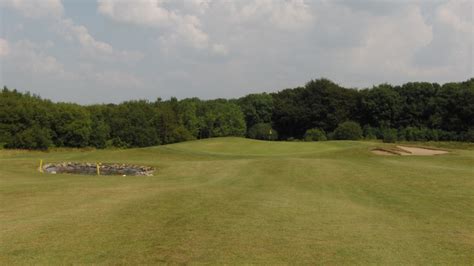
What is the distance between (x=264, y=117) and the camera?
366ft

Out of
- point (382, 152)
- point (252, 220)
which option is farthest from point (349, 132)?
point (252, 220)

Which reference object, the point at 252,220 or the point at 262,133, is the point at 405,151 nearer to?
the point at 252,220

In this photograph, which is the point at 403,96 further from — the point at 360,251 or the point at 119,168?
the point at 360,251

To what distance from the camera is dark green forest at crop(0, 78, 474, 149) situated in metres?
76.4

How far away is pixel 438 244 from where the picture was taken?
9500 mm

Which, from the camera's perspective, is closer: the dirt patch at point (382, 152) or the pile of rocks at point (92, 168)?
the pile of rocks at point (92, 168)

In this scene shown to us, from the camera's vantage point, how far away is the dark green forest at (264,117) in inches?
3007

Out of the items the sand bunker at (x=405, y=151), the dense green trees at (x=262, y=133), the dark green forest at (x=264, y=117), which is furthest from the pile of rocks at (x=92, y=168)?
the dense green trees at (x=262, y=133)

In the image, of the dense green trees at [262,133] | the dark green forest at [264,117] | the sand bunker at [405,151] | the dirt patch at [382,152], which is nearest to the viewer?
the sand bunker at [405,151]

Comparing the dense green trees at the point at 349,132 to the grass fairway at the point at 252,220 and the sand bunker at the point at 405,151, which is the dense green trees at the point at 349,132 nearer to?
the sand bunker at the point at 405,151

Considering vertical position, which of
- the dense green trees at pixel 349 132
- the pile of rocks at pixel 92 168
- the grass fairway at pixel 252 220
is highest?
the dense green trees at pixel 349 132

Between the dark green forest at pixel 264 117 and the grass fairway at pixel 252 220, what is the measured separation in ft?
191

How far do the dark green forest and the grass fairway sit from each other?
191 ft

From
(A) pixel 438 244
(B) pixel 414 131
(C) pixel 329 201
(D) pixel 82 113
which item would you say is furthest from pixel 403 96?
(A) pixel 438 244
